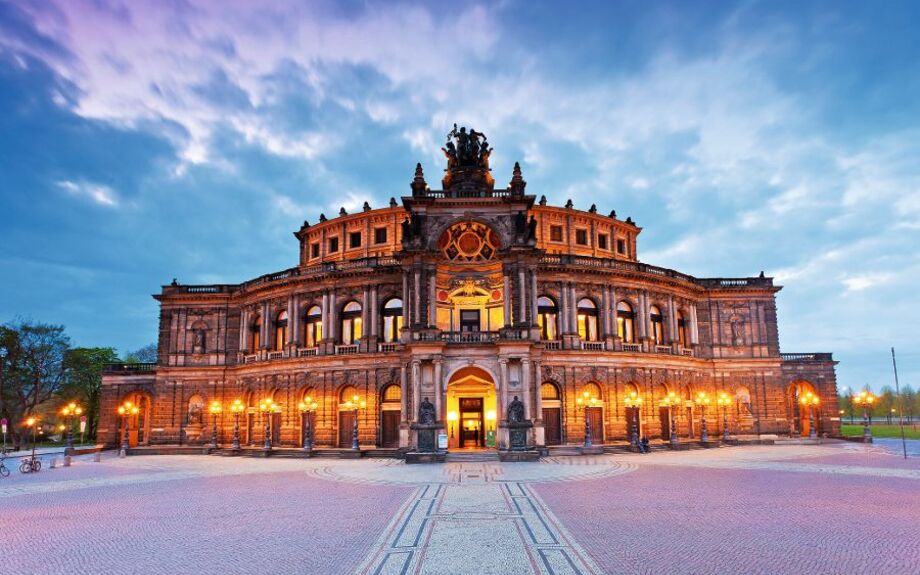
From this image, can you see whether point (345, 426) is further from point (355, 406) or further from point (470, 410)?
point (470, 410)

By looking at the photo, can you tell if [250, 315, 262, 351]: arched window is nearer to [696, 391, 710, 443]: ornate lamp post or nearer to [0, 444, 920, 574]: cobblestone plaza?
[0, 444, 920, 574]: cobblestone plaza

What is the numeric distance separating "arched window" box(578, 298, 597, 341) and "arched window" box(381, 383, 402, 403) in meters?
16.0

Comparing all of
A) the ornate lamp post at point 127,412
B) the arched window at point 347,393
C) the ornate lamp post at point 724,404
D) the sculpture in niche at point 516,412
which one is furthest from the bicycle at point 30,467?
the ornate lamp post at point 724,404

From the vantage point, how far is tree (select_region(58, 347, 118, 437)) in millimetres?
75188

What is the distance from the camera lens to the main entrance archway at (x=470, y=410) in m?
46.3

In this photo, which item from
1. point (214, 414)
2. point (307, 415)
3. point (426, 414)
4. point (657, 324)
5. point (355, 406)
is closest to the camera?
point (426, 414)

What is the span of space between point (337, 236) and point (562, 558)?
4885 centimetres

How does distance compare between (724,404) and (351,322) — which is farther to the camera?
(724,404)

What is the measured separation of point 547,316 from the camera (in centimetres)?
4919

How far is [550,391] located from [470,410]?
21.7 feet

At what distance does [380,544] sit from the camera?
49.9 ft

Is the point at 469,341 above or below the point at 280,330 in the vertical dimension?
below

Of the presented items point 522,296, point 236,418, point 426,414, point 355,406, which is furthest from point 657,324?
point 236,418

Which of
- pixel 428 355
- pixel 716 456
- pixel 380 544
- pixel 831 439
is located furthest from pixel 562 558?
pixel 831 439
